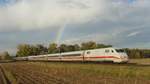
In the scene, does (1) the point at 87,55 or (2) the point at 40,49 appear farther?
(2) the point at 40,49

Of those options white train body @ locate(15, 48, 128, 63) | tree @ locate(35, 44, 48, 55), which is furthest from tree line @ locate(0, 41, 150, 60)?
white train body @ locate(15, 48, 128, 63)

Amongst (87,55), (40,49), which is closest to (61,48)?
(40,49)

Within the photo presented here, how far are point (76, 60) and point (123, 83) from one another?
4856 cm

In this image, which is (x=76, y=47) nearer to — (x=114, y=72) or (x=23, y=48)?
(x=23, y=48)

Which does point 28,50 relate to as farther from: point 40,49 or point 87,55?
point 87,55

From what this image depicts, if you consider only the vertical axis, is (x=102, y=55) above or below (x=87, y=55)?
below

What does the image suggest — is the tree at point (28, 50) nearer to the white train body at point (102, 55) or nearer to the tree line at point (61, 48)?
the tree line at point (61, 48)

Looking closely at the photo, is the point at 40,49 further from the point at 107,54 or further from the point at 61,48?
the point at 107,54

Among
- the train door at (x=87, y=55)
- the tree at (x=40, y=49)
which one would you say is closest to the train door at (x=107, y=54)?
the train door at (x=87, y=55)

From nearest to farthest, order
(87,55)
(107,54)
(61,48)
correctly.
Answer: (107,54) → (87,55) → (61,48)

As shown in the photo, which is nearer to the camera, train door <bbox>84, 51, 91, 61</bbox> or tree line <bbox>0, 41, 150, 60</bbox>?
train door <bbox>84, 51, 91, 61</bbox>

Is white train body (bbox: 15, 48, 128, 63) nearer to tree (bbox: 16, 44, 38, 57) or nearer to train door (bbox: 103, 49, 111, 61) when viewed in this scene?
train door (bbox: 103, 49, 111, 61)

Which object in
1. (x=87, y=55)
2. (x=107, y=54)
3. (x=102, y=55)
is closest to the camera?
(x=107, y=54)

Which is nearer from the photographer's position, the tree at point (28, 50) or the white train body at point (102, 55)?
the white train body at point (102, 55)
